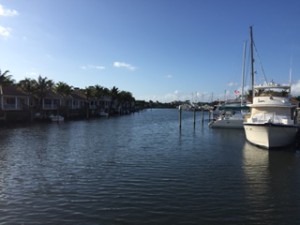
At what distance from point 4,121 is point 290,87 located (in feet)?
167

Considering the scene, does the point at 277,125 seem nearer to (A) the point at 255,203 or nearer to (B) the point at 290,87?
(B) the point at 290,87

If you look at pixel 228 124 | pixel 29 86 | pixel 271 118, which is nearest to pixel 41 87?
pixel 29 86

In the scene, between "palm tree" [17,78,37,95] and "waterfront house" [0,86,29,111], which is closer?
"waterfront house" [0,86,29,111]

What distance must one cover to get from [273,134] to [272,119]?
1.94 m

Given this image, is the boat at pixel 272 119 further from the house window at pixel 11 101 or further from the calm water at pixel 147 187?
the house window at pixel 11 101

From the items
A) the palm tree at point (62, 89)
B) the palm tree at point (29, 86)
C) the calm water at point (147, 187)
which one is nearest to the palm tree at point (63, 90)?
the palm tree at point (62, 89)

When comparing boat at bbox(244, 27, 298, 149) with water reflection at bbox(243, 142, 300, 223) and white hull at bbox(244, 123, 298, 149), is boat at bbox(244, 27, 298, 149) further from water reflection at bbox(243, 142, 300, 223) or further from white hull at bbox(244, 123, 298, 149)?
water reflection at bbox(243, 142, 300, 223)

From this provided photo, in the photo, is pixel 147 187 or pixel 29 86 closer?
pixel 147 187

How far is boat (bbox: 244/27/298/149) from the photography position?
2812cm

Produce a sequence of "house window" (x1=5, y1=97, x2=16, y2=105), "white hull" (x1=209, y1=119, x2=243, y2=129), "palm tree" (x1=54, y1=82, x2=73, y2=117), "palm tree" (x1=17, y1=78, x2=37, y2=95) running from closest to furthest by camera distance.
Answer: "white hull" (x1=209, y1=119, x2=243, y2=129) → "house window" (x1=5, y1=97, x2=16, y2=105) → "palm tree" (x1=17, y1=78, x2=37, y2=95) → "palm tree" (x1=54, y1=82, x2=73, y2=117)

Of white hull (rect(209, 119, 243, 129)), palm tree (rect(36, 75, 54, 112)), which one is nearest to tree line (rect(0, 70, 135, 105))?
palm tree (rect(36, 75, 54, 112))

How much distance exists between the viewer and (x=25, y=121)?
6819 cm

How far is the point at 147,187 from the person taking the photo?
16047 mm

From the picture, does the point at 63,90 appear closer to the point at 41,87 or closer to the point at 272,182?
the point at 41,87
